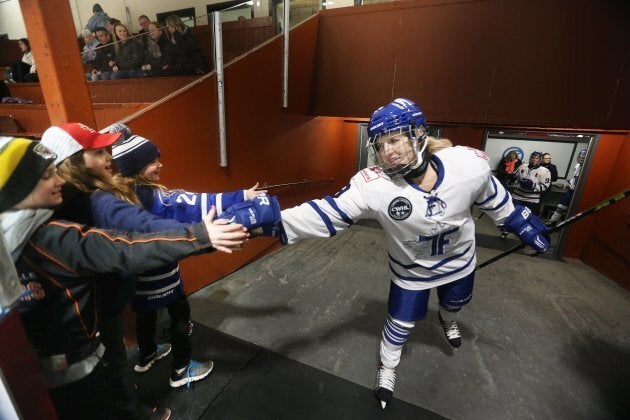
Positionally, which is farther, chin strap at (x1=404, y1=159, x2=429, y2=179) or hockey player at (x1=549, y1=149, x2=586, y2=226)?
hockey player at (x1=549, y1=149, x2=586, y2=226)

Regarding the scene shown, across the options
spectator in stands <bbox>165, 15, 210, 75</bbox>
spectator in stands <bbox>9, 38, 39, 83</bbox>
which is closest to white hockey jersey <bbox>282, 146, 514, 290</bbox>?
spectator in stands <bbox>165, 15, 210, 75</bbox>

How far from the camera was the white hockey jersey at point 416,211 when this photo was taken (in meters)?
1.64

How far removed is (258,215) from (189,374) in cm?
137

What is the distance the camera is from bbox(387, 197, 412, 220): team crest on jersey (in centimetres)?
163

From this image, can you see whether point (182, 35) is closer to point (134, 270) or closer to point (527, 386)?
point (134, 270)

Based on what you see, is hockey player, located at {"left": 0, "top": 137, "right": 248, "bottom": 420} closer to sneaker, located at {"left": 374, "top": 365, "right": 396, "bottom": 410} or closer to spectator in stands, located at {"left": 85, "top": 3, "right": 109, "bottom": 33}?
sneaker, located at {"left": 374, "top": 365, "right": 396, "bottom": 410}

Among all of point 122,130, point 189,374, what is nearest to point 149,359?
point 189,374

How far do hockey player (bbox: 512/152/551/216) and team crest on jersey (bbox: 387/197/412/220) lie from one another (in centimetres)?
451

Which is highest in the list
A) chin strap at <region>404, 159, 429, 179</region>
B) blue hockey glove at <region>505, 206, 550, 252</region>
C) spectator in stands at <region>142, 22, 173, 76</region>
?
spectator in stands at <region>142, 22, 173, 76</region>

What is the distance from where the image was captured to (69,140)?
1348 mm

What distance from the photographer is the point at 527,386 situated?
208 centimetres

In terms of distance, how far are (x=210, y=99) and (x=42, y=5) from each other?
1332mm

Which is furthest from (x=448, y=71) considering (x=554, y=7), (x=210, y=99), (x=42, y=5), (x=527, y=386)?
(x=42, y=5)

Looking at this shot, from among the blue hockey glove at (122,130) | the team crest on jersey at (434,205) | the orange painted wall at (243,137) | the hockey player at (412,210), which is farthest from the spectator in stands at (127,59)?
the team crest on jersey at (434,205)
